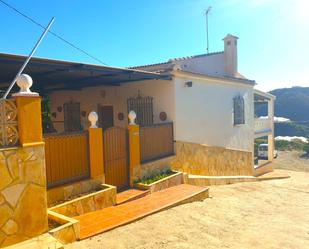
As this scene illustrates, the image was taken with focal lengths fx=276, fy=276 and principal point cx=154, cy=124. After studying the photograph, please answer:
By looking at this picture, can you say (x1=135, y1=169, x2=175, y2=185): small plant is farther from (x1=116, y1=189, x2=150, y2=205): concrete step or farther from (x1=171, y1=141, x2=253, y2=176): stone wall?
(x1=171, y1=141, x2=253, y2=176): stone wall

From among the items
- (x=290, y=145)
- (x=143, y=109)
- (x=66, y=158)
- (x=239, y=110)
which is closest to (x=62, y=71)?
(x=66, y=158)

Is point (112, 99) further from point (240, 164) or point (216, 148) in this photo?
point (240, 164)

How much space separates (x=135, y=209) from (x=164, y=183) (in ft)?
7.74

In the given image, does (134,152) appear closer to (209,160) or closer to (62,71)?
(62,71)

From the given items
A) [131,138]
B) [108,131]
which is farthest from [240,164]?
[108,131]

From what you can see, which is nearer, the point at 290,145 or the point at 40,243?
the point at 40,243

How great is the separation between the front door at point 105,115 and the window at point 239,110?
714 cm

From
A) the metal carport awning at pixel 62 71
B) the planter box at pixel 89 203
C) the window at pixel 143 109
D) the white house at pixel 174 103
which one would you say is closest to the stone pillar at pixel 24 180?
the planter box at pixel 89 203

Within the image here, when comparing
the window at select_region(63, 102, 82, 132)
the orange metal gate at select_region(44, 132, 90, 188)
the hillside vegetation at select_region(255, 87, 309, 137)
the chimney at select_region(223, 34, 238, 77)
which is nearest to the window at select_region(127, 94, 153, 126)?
the window at select_region(63, 102, 82, 132)

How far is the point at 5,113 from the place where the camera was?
469 cm

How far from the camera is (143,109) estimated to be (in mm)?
11789

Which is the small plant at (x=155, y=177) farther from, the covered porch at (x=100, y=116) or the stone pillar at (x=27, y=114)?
the stone pillar at (x=27, y=114)

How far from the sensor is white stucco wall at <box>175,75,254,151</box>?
11.3 m

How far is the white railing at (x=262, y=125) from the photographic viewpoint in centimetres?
1967
